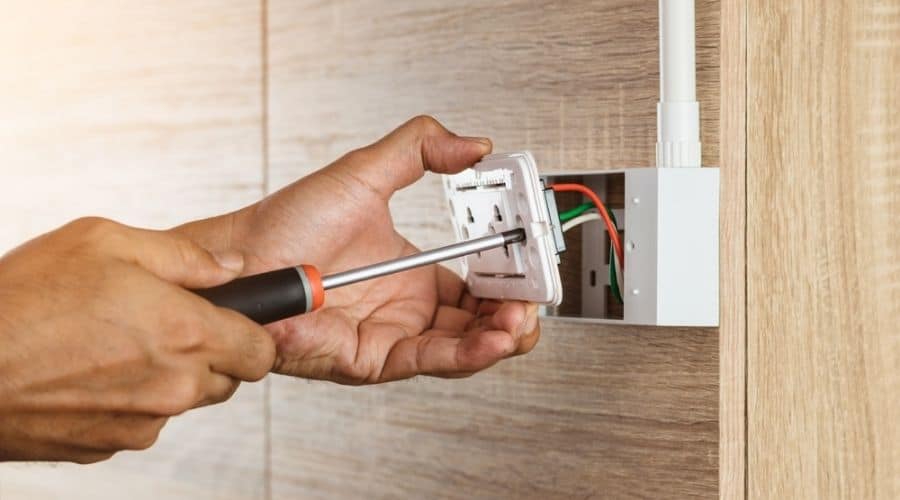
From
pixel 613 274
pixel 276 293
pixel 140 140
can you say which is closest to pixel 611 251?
pixel 613 274

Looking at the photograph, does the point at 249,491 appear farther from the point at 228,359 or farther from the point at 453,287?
the point at 228,359

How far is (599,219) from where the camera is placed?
0.73 m

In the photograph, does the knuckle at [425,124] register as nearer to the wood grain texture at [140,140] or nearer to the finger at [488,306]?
Answer: the finger at [488,306]

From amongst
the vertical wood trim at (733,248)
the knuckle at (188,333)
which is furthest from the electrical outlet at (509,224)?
the knuckle at (188,333)

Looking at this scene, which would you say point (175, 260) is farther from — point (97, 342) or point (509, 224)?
point (509, 224)

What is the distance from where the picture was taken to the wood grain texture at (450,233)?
0.70m

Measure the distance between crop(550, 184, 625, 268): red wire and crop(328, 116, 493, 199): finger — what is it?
56 millimetres

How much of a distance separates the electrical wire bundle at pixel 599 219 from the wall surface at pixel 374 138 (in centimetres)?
3

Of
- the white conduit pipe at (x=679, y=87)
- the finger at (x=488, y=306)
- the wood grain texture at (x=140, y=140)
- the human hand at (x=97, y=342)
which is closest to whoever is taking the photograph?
the human hand at (x=97, y=342)

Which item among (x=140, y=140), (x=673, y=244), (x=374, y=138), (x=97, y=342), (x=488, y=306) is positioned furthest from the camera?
(x=140, y=140)

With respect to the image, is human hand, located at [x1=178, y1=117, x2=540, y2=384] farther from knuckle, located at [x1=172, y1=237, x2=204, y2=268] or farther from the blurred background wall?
knuckle, located at [x1=172, y1=237, x2=204, y2=268]

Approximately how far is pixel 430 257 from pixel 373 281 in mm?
160

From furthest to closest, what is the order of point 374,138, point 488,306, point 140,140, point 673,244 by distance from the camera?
point 140,140
point 374,138
point 488,306
point 673,244

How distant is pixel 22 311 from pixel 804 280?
0.44 m
